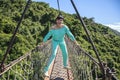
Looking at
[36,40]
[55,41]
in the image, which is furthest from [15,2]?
[55,41]

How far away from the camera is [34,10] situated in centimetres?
2856

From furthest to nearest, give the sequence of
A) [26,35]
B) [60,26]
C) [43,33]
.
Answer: [43,33], [26,35], [60,26]

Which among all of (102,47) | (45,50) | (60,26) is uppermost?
(60,26)

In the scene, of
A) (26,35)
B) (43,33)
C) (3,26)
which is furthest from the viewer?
(43,33)

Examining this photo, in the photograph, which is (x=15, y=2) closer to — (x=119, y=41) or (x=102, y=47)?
(x=102, y=47)

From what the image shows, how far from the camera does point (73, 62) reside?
510 centimetres

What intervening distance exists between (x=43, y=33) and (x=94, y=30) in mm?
12350

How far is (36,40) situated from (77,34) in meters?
6.37

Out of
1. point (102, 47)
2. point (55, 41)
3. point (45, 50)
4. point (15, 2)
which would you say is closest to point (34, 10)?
point (15, 2)

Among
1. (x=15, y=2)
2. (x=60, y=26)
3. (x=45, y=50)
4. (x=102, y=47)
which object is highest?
(x=15, y=2)

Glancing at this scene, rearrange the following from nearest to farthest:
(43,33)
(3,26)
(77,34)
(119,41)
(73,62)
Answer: (73,62) < (3,26) < (43,33) < (77,34) < (119,41)

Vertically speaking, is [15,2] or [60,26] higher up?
[15,2]

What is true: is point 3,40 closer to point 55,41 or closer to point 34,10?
point 34,10

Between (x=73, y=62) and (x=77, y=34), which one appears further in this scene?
(x=77, y=34)
